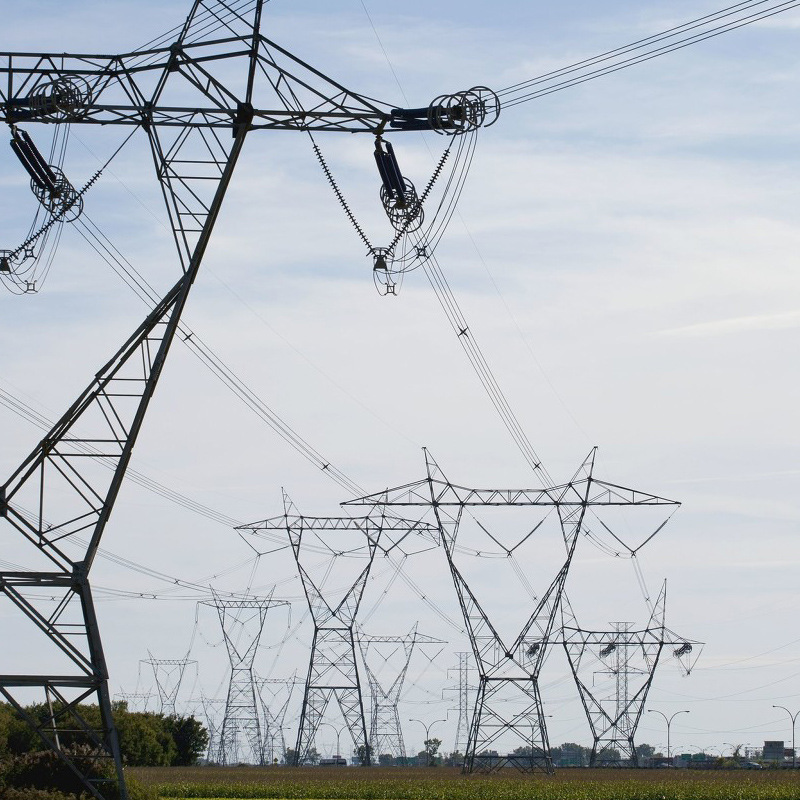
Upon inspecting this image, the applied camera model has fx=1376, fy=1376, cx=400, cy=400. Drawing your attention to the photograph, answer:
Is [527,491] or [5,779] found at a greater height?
[527,491]

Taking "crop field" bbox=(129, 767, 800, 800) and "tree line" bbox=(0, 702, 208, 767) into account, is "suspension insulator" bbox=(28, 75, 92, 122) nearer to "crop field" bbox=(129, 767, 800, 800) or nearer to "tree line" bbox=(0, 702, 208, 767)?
"crop field" bbox=(129, 767, 800, 800)

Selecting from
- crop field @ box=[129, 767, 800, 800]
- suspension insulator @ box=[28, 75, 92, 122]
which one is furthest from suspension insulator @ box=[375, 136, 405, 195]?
crop field @ box=[129, 767, 800, 800]

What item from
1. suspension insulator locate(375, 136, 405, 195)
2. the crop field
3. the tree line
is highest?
suspension insulator locate(375, 136, 405, 195)

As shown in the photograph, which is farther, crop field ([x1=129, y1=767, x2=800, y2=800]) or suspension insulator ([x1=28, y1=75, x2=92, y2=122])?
crop field ([x1=129, y1=767, x2=800, y2=800])

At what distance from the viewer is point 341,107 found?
30.5 m

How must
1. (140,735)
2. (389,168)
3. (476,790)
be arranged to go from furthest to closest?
(140,735), (476,790), (389,168)

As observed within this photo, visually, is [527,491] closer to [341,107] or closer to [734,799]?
[734,799]

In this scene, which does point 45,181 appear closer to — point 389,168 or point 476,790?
point 389,168

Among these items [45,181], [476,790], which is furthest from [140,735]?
[45,181]

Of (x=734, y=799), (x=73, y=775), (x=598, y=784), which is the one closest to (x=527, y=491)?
(x=598, y=784)

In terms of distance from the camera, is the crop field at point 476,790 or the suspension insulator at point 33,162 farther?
the crop field at point 476,790

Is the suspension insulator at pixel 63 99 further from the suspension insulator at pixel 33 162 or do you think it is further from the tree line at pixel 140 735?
the tree line at pixel 140 735

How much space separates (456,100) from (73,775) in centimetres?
2162

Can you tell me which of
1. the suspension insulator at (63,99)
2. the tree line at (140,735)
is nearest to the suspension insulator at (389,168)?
the suspension insulator at (63,99)
